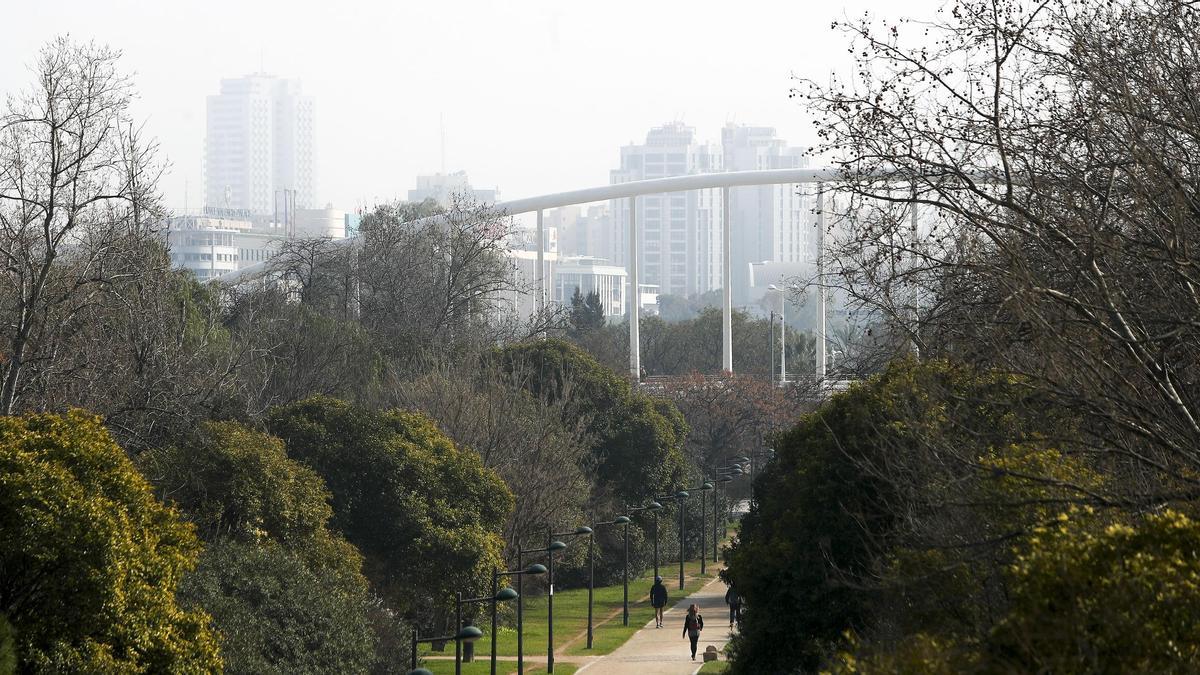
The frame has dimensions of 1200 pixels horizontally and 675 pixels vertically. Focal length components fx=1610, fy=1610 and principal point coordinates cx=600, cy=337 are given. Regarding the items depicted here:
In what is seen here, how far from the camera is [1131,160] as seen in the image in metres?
11.9

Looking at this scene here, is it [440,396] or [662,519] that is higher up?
[440,396]

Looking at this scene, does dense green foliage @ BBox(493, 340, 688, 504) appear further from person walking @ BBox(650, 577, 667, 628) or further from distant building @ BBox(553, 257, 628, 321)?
distant building @ BBox(553, 257, 628, 321)

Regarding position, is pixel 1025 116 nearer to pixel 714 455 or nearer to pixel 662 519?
pixel 662 519

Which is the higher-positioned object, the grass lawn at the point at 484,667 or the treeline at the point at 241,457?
the treeline at the point at 241,457

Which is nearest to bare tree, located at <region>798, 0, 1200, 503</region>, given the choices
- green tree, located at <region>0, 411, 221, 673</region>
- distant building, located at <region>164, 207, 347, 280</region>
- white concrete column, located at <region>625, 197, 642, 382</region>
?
green tree, located at <region>0, 411, 221, 673</region>

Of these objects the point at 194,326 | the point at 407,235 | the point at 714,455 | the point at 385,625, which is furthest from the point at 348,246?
the point at 385,625

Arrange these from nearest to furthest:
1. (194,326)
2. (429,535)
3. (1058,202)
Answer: (1058,202), (429,535), (194,326)

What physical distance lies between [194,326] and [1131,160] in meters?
25.6

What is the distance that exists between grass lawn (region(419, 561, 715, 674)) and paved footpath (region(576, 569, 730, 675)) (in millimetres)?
400

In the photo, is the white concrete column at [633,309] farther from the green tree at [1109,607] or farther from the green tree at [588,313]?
the green tree at [1109,607]

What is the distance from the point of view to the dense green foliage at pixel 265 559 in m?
19.6

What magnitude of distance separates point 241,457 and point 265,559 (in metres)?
3.04

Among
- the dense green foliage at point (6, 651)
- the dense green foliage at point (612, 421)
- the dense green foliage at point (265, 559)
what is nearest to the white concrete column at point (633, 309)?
the dense green foliage at point (612, 421)

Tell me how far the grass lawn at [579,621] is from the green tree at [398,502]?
159cm
